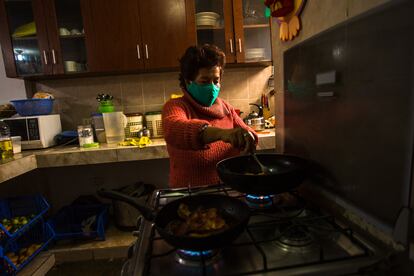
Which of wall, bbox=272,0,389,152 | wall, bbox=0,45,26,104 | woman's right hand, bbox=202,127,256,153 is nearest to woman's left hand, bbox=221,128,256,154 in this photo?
woman's right hand, bbox=202,127,256,153

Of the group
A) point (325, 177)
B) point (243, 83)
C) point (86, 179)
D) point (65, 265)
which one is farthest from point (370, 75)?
point (86, 179)

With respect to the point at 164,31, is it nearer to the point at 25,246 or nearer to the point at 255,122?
the point at 255,122

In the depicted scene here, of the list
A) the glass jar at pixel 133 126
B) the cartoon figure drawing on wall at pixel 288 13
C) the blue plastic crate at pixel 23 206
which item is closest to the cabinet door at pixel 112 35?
the glass jar at pixel 133 126

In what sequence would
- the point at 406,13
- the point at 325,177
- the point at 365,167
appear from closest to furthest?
the point at 406,13 < the point at 365,167 < the point at 325,177

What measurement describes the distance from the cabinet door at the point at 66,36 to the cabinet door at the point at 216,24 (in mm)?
849

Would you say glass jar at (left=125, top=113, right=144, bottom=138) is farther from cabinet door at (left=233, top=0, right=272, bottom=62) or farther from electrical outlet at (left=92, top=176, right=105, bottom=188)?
cabinet door at (left=233, top=0, right=272, bottom=62)

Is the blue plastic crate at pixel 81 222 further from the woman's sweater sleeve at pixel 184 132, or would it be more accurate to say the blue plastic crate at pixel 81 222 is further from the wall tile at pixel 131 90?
the woman's sweater sleeve at pixel 184 132

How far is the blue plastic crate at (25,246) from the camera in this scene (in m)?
1.44

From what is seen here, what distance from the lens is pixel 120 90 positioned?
2178 mm

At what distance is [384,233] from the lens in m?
0.48

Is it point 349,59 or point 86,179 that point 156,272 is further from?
point 86,179

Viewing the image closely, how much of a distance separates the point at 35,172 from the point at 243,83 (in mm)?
1849

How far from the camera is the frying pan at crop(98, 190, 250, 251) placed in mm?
442

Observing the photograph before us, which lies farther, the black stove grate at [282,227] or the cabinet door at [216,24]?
the cabinet door at [216,24]
